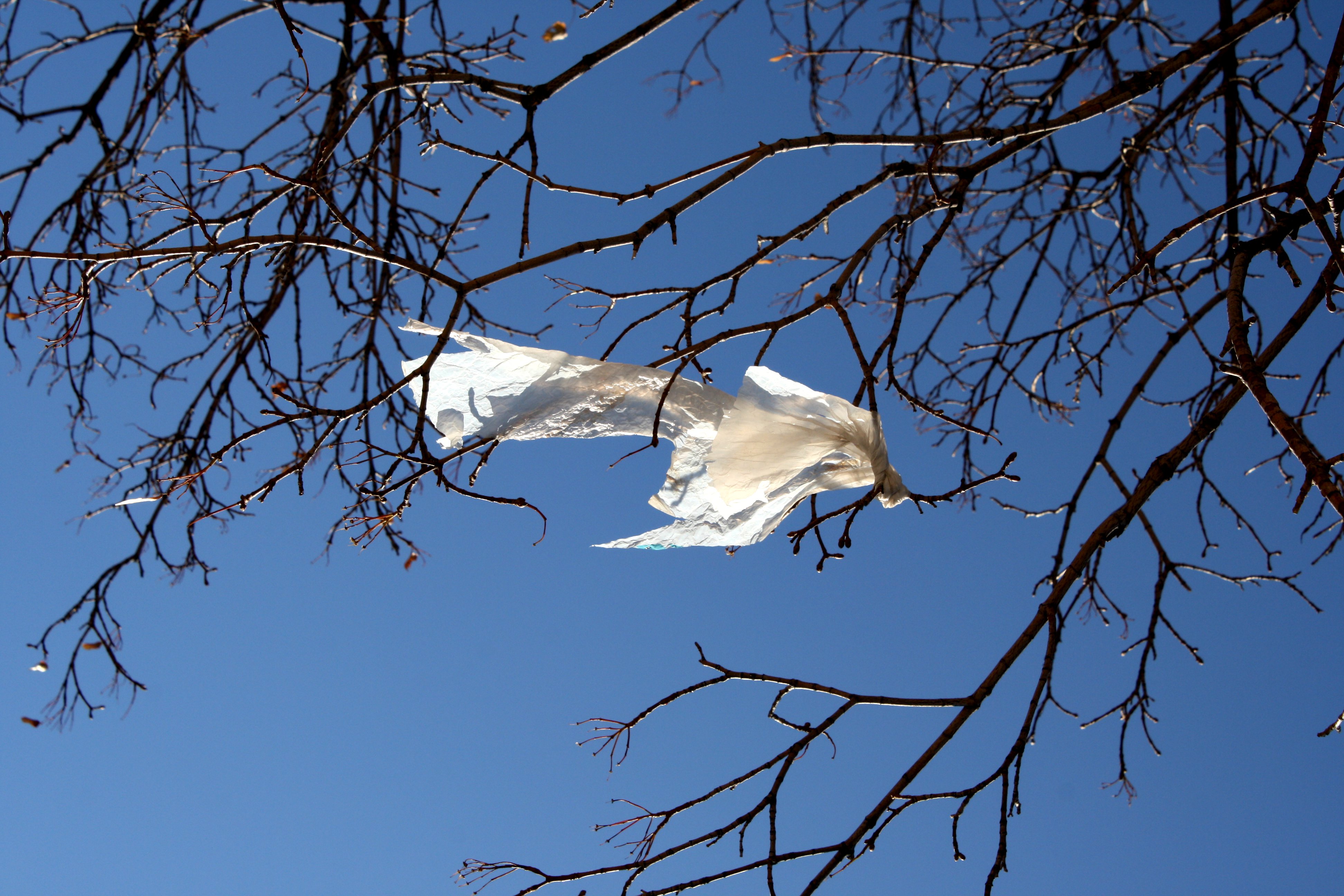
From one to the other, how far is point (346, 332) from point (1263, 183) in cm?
299

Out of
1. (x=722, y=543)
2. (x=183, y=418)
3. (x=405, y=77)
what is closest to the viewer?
(x=722, y=543)

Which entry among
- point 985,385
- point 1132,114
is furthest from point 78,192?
point 1132,114

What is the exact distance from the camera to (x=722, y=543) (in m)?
1.53

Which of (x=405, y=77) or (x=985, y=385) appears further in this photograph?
(x=985, y=385)

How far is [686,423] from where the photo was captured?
1.58 m

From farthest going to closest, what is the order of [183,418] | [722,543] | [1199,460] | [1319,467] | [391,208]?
1. [183,418]
2. [391,208]
3. [1199,460]
4. [722,543]
5. [1319,467]

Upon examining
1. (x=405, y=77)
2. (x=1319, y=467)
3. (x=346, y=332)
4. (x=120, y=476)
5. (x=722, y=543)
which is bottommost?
(x=1319, y=467)

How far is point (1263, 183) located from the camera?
8.20 ft

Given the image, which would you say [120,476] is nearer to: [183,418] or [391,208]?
[183,418]

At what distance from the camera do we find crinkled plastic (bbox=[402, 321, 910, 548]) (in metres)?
1.45

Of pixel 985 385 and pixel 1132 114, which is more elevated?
pixel 1132 114

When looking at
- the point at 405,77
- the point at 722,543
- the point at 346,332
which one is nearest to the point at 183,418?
the point at 346,332

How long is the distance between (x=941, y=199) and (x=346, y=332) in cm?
201

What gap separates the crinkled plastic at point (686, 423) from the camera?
145 cm
